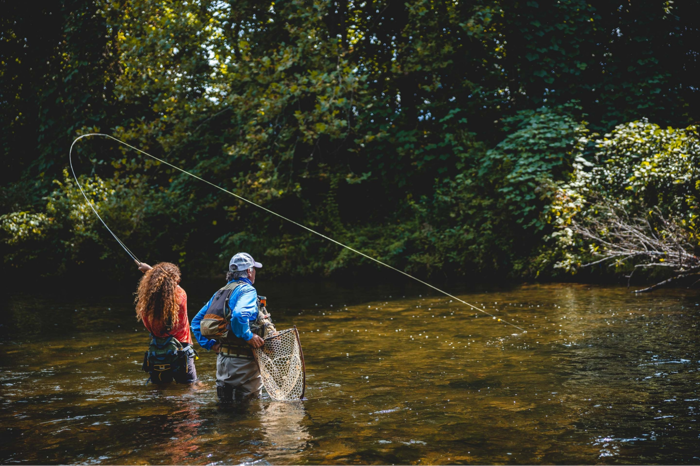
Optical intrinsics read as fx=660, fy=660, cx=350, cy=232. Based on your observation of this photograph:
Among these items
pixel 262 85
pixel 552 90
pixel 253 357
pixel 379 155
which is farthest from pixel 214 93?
pixel 253 357

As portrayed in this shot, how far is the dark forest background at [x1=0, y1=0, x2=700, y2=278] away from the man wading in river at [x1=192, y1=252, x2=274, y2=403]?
8568 mm

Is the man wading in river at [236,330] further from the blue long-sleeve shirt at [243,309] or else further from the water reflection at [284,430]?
the water reflection at [284,430]

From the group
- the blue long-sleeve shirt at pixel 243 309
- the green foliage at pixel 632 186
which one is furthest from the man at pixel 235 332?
the green foliage at pixel 632 186

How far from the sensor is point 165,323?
7.03 meters

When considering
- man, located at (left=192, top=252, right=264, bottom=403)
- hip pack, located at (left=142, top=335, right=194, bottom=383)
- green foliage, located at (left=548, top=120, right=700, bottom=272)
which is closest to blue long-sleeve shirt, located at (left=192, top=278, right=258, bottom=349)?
man, located at (left=192, top=252, right=264, bottom=403)

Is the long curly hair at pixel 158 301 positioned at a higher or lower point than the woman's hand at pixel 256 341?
higher

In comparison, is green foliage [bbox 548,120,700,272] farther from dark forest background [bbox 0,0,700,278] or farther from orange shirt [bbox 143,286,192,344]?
orange shirt [bbox 143,286,192,344]

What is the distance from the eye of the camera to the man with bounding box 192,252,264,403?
6195 mm

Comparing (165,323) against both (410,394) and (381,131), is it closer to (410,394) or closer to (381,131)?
(410,394)

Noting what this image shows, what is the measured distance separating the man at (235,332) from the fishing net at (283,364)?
124 millimetres

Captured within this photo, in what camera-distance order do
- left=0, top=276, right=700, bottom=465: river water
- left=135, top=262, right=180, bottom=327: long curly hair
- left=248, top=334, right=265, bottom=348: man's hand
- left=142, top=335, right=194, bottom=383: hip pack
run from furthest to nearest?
left=142, top=335, right=194, bottom=383: hip pack < left=135, top=262, right=180, bottom=327: long curly hair < left=248, top=334, right=265, bottom=348: man's hand < left=0, top=276, right=700, bottom=465: river water

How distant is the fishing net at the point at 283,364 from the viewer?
20.9ft

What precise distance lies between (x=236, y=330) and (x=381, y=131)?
1251 cm

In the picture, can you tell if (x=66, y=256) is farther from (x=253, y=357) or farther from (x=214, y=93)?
(x=253, y=357)
